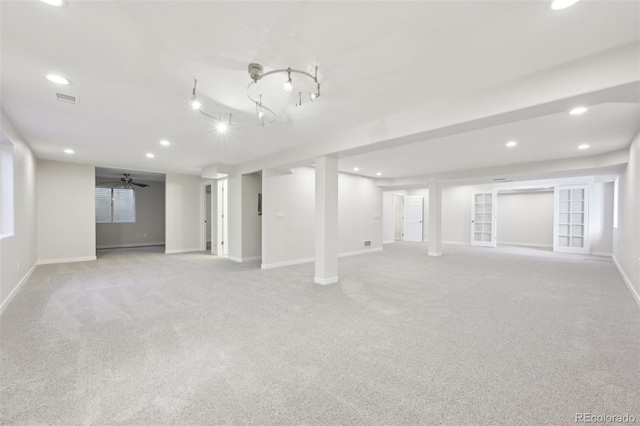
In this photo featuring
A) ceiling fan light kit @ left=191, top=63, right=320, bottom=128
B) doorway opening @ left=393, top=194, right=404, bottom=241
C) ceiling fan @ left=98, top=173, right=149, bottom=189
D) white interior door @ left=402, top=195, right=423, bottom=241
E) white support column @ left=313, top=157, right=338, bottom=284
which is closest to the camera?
ceiling fan light kit @ left=191, top=63, right=320, bottom=128

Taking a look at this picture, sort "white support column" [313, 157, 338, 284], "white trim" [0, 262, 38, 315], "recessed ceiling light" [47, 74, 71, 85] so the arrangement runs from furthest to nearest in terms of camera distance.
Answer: "white support column" [313, 157, 338, 284], "white trim" [0, 262, 38, 315], "recessed ceiling light" [47, 74, 71, 85]

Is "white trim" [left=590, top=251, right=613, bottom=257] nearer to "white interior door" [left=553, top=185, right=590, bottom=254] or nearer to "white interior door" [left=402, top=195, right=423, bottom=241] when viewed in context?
"white interior door" [left=553, top=185, right=590, bottom=254]

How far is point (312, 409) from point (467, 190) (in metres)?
10.7

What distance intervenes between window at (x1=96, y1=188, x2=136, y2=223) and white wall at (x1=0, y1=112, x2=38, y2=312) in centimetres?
418

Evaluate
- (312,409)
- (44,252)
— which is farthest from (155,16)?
(44,252)

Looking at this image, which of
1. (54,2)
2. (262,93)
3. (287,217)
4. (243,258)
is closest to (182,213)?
(243,258)

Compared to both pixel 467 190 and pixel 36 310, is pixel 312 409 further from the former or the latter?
pixel 467 190

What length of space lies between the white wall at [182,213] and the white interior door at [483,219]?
9654 millimetres

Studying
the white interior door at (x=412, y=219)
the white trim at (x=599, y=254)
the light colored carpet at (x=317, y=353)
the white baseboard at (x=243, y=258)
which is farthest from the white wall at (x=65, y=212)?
the white trim at (x=599, y=254)

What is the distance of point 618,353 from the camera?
2.24 m

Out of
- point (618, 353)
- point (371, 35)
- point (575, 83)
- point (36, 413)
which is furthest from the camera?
point (618, 353)

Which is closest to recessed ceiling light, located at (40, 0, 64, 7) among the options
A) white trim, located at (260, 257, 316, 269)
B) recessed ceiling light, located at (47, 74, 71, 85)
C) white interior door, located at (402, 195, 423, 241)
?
recessed ceiling light, located at (47, 74, 71, 85)

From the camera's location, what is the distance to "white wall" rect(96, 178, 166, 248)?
368 inches

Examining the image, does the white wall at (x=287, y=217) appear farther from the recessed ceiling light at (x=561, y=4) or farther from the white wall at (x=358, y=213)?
the recessed ceiling light at (x=561, y=4)
